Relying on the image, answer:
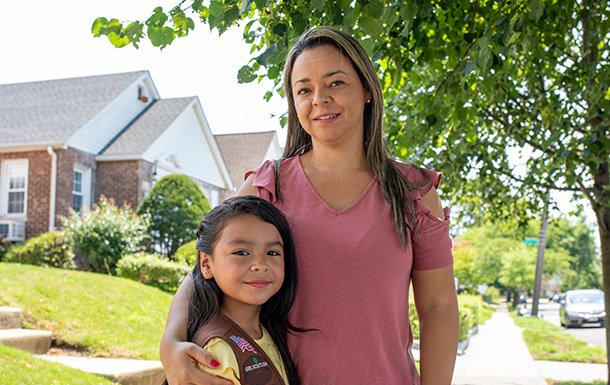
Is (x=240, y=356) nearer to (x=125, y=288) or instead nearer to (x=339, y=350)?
(x=339, y=350)

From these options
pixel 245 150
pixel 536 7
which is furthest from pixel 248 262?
pixel 245 150

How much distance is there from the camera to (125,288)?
9.84 meters

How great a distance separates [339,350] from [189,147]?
2038 centimetres

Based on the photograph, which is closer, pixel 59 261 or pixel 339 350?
pixel 339 350

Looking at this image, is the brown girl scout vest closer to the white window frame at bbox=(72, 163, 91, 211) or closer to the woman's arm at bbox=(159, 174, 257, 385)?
the woman's arm at bbox=(159, 174, 257, 385)

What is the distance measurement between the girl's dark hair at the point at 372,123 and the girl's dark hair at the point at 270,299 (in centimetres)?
15

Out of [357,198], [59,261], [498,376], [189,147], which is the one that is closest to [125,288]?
[59,261]

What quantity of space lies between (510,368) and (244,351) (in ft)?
33.5

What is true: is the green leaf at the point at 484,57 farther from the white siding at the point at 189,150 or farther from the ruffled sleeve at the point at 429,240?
the white siding at the point at 189,150

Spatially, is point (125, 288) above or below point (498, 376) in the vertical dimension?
above

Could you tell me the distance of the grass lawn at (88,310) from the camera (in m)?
6.93

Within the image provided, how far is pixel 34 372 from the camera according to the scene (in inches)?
199

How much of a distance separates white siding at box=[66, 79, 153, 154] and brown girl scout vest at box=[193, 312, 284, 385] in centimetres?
1594

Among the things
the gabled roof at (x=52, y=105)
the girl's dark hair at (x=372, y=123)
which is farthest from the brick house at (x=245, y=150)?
the girl's dark hair at (x=372, y=123)
